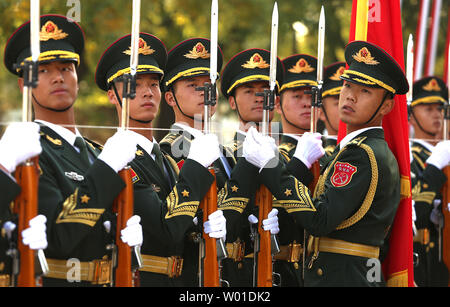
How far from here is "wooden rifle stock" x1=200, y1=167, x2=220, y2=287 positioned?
17.9 ft

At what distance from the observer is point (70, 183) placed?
496cm

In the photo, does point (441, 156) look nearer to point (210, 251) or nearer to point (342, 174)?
point (342, 174)

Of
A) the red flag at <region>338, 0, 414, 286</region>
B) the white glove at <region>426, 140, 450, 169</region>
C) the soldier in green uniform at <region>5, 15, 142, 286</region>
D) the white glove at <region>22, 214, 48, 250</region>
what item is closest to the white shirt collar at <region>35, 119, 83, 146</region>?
the soldier in green uniform at <region>5, 15, 142, 286</region>

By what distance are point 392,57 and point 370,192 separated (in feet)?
4.06

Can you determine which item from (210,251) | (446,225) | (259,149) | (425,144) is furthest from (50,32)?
(425,144)

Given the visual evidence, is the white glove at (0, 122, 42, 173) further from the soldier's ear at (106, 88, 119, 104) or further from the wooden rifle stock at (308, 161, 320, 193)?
the wooden rifle stock at (308, 161, 320, 193)

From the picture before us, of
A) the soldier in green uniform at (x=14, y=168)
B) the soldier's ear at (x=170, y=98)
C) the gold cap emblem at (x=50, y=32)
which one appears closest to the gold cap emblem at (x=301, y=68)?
the soldier's ear at (x=170, y=98)

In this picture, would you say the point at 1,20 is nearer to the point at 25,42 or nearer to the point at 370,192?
the point at 25,42

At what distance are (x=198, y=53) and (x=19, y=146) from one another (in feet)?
8.07

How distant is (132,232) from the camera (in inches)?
194

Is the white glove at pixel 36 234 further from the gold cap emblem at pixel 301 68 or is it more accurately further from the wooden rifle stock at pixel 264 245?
the gold cap emblem at pixel 301 68

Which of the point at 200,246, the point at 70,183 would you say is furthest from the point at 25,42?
the point at 200,246

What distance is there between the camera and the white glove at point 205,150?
5.38 m
